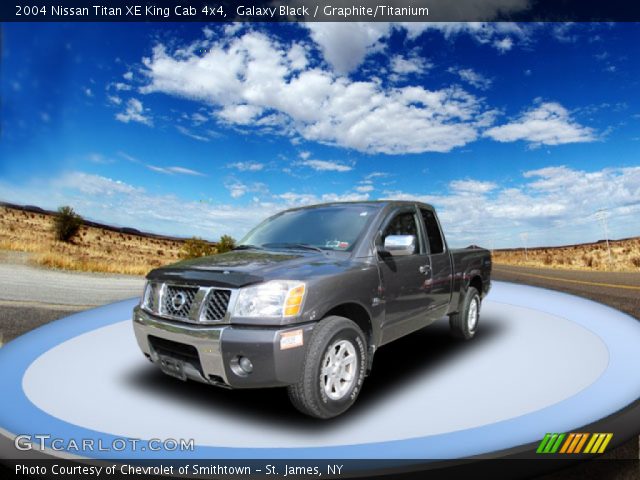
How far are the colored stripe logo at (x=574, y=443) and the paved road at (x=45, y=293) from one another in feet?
24.0

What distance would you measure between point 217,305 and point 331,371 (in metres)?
1.07

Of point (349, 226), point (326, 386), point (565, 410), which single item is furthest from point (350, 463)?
point (349, 226)

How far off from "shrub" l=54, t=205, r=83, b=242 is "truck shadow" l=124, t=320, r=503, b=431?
125 ft

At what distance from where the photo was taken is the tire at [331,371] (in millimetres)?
3273

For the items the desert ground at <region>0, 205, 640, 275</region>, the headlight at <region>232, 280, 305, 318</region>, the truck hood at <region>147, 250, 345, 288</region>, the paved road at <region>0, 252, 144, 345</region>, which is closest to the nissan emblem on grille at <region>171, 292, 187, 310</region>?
the truck hood at <region>147, 250, 345, 288</region>

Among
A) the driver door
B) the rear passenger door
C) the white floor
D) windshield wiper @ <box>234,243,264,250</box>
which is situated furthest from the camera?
the rear passenger door

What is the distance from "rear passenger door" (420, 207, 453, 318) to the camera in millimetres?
5355

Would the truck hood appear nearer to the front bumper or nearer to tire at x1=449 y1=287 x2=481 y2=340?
the front bumper

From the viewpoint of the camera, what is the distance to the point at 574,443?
285 centimetres

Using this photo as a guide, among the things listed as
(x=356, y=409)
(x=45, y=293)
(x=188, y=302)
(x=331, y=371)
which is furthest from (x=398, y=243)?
(x=45, y=293)

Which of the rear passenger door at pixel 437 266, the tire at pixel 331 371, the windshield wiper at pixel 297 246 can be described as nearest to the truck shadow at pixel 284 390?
the tire at pixel 331 371

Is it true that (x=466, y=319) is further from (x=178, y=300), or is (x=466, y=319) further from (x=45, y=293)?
(x=45, y=293)

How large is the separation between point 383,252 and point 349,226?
1.64 feet

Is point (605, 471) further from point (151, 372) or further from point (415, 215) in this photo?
point (151, 372)
